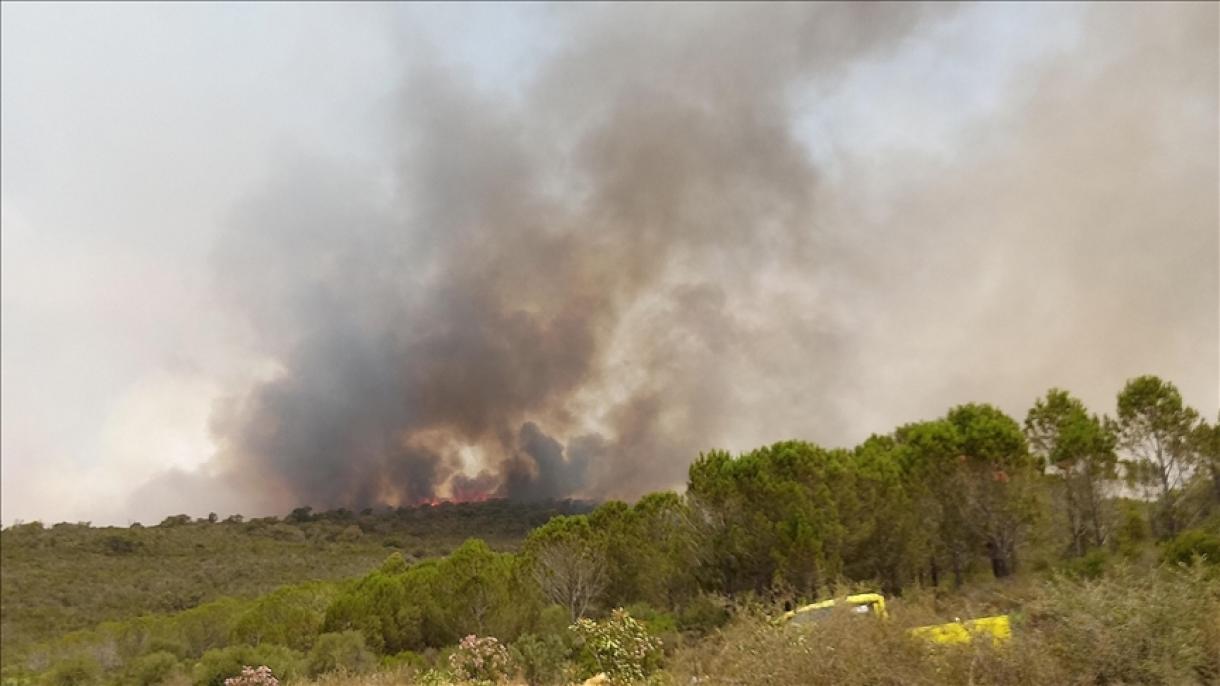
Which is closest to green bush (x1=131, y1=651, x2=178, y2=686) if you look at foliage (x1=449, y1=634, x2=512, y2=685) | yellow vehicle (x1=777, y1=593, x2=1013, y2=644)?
foliage (x1=449, y1=634, x2=512, y2=685)

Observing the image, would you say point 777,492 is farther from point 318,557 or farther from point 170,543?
point 170,543

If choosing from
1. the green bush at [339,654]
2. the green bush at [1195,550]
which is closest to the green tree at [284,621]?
the green bush at [339,654]

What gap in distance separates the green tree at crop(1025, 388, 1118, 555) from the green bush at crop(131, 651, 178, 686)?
36647 mm

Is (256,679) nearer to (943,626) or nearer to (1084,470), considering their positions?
(943,626)

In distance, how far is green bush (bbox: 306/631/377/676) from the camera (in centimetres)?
2092

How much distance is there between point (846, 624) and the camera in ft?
28.7

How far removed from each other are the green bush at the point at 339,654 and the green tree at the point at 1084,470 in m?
29.6

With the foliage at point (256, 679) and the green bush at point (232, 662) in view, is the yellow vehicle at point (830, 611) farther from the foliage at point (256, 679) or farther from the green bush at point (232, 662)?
the green bush at point (232, 662)

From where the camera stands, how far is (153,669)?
1052 inches

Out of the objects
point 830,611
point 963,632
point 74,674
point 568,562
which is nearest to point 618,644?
point 830,611

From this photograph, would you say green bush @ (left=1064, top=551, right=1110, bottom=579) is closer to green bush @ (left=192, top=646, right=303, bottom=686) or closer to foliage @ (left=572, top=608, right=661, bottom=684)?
foliage @ (left=572, top=608, right=661, bottom=684)

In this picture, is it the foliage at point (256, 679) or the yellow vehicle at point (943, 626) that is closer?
the yellow vehicle at point (943, 626)

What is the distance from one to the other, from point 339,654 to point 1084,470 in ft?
103

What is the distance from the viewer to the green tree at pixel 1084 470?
32938 mm
